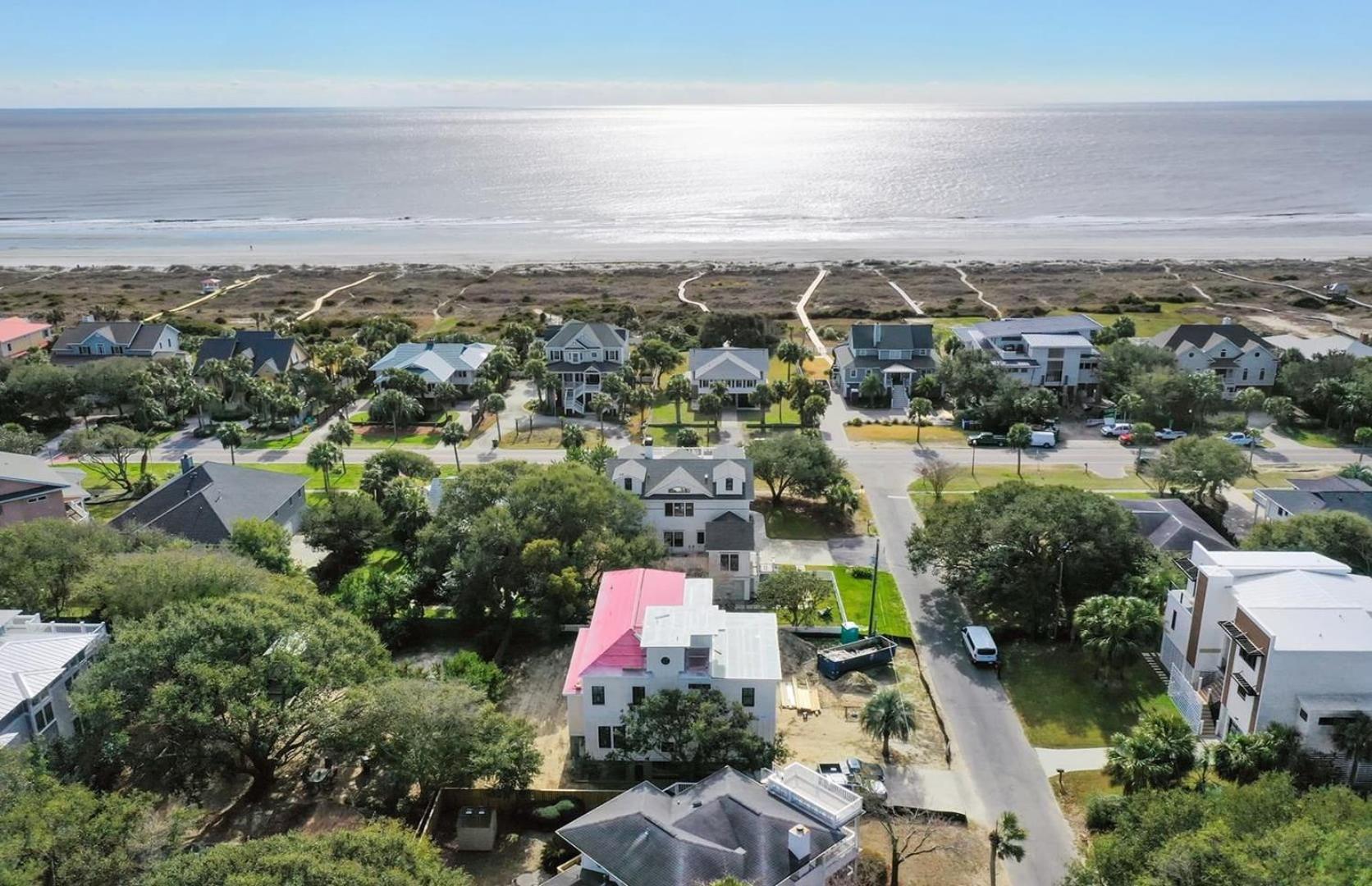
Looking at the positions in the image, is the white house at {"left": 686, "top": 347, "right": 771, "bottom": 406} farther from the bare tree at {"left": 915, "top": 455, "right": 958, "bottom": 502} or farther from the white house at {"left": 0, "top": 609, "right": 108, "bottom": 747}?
the white house at {"left": 0, "top": 609, "right": 108, "bottom": 747}

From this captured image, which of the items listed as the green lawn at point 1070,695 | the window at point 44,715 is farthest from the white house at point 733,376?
the window at point 44,715

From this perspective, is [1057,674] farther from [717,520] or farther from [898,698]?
[717,520]

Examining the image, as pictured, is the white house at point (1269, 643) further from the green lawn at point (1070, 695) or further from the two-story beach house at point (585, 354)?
the two-story beach house at point (585, 354)

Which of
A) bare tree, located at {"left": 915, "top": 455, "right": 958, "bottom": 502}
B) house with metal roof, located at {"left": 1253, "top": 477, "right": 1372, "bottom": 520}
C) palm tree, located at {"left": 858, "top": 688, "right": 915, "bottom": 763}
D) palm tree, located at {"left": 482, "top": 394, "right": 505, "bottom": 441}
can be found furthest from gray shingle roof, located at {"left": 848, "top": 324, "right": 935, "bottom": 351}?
palm tree, located at {"left": 858, "top": 688, "right": 915, "bottom": 763}

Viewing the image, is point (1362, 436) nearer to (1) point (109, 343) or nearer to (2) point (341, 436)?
(2) point (341, 436)

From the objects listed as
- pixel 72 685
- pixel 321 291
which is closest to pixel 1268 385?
pixel 72 685

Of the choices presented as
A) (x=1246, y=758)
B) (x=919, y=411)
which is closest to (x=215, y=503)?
(x=1246, y=758)
